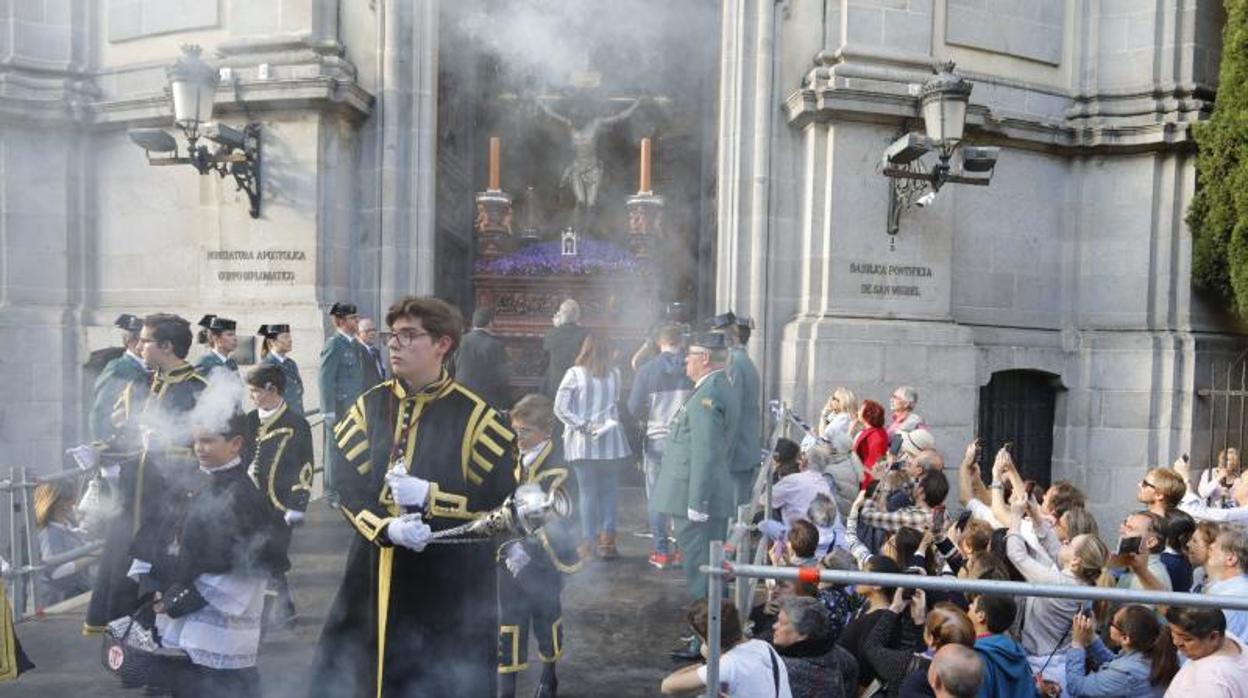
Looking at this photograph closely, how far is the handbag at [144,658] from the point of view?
3.25 meters

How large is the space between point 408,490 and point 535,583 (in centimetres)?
127

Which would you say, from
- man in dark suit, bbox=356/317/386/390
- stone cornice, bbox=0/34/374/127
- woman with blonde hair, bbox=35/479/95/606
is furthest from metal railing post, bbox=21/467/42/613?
stone cornice, bbox=0/34/374/127

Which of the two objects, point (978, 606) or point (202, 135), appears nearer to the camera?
point (978, 606)

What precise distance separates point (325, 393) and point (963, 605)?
15.5ft

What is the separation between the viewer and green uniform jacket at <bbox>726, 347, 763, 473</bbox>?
206 inches

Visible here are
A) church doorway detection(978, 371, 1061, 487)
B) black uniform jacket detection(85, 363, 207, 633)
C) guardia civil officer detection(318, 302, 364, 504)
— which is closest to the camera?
black uniform jacket detection(85, 363, 207, 633)

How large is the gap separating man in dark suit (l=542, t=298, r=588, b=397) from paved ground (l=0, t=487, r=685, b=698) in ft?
4.71

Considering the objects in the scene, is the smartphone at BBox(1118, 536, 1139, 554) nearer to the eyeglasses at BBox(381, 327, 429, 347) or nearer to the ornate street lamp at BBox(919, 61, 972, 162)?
the eyeglasses at BBox(381, 327, 429, 347)

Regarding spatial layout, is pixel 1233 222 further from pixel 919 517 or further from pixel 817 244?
pixel 919 517

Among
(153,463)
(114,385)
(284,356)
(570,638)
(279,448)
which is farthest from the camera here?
(284,356)

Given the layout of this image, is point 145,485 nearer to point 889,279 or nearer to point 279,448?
point 279,448

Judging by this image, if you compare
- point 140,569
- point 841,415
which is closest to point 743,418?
point 841,415

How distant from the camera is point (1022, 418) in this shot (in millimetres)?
9438

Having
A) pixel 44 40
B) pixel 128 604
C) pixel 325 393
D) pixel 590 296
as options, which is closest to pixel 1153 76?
pixel 590 296
